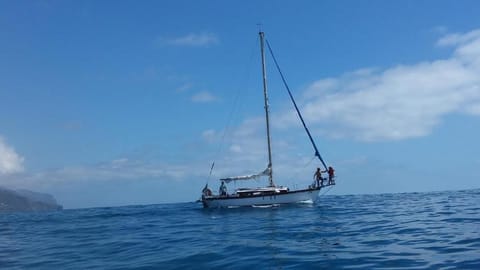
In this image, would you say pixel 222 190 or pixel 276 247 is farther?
pixel 222 190

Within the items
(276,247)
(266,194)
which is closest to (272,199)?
(266,194)

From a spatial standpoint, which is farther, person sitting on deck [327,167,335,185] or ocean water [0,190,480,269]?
person sitting on deck [327,167,335,185]

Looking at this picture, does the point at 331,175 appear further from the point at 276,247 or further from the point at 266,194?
the point at 276,247

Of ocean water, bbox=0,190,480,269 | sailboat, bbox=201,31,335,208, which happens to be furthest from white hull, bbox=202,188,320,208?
ocean water, bbox=0,190,480,269

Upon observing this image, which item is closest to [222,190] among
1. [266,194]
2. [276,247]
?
[266,194]

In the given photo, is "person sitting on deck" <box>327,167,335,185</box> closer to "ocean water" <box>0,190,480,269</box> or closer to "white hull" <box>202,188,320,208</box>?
"white hull" <box>202,188,320,208</box>

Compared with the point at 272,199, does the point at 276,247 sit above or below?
below

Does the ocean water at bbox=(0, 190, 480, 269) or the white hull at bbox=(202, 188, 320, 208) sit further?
the white hull at bbox=(202, 188, 320, 208)

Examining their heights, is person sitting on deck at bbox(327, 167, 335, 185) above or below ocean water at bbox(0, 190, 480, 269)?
above

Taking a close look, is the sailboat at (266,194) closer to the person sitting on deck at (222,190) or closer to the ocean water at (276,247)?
the person sitting on deck at (222,190)

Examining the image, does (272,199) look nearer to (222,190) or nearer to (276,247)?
(222,190)

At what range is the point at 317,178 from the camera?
51938mm

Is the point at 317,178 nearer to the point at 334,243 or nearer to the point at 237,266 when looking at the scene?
the point at 334,243

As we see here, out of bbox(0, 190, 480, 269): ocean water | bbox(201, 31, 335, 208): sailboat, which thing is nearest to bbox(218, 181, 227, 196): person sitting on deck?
bbox(201, 31, 335, 208): sailboat
